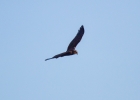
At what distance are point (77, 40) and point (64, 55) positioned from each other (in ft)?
3.46

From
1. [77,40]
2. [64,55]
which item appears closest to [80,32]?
[77,40]

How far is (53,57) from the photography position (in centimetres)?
1268

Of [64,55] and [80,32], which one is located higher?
[80,32]

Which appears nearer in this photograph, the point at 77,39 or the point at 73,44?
the point at 77,39

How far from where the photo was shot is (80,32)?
509 inches

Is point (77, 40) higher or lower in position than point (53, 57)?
higher

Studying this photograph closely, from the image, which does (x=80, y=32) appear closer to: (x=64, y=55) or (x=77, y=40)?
(x=77, y=40)

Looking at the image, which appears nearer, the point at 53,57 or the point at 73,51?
the point at 53,57

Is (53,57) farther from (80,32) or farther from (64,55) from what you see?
(80,32)

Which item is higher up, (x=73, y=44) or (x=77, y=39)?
(x=77, y=39)

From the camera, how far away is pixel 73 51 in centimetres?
1369

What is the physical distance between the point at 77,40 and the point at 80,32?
0.54m

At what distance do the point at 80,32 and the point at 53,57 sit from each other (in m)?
1.91

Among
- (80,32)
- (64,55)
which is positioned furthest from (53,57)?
(80,32)
